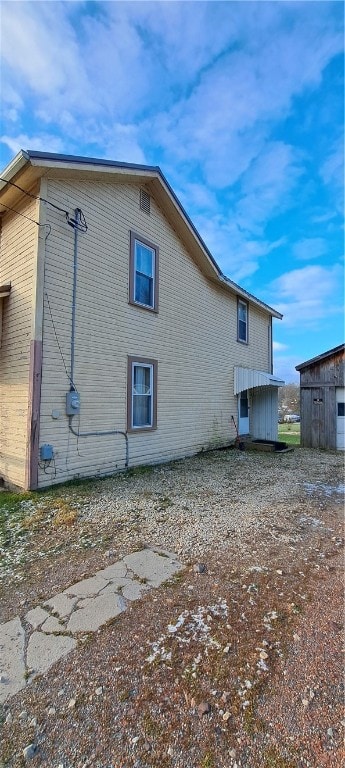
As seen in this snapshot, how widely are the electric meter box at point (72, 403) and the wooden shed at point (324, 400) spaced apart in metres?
8.46

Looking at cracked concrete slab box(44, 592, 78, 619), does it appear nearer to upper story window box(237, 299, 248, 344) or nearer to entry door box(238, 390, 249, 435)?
entry door box(238, 390, 249, 435)

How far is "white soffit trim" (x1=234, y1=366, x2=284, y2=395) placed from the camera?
12391 mm

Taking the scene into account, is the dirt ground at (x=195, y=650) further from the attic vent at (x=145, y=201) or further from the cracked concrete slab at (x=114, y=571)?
the attic vent at (x=145, y=201)

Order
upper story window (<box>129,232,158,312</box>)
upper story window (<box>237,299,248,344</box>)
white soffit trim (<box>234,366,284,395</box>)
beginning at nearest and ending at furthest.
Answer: upper story window (<box>129,232,158,312</box>), white soffit trim (<box>234,366,284,395</box>), upper story window (<box>237,299,248,344</box>)

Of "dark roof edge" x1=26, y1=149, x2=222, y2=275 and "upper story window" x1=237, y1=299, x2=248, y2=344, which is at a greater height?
"dark roof edge" x1=26, y1=149, x2=222, y2=275

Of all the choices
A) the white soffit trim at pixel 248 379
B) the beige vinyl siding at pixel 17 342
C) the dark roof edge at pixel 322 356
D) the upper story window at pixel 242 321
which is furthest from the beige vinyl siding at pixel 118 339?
the dark roof edge at pixel 322 356

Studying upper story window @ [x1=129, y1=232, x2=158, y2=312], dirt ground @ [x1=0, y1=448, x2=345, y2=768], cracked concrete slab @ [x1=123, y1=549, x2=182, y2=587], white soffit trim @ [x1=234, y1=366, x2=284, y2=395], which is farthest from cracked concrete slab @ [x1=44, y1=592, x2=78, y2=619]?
white soffit trim @ [x1=234, y1=366, x2=284, y2=395]

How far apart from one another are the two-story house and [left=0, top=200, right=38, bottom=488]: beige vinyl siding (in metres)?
0.04

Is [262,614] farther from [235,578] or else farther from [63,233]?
[63,233]

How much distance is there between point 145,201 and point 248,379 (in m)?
7.01

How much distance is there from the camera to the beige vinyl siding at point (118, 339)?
6.39 m

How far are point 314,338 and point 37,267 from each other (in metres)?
28.2

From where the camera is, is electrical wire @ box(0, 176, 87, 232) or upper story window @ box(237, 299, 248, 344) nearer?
electrical wire @ box(0, 176, 87, 232)

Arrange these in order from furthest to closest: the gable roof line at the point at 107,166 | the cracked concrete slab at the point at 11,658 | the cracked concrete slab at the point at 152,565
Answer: the gable roof line at the point at 107,166, the cracked concrete slab at the point at 152,565, the cracked concrete slab at the point at 11,658
